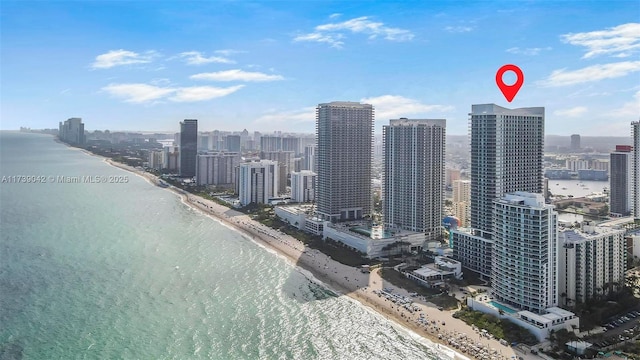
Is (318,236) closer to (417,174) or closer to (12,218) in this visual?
(417,174)

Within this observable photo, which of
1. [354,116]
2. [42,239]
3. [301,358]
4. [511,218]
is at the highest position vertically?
[354,116]

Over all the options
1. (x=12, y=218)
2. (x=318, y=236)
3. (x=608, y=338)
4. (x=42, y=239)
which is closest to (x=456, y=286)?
(x=608, y=338)

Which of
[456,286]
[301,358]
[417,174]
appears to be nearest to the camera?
[301,358]

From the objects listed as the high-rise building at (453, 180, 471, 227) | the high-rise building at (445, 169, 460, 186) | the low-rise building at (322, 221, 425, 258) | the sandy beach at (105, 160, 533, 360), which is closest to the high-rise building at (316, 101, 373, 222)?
the low-rise building at (322, 221, 425, 258)

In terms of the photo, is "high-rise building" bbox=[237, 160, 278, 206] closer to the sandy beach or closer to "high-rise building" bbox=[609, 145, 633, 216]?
the sandy beach

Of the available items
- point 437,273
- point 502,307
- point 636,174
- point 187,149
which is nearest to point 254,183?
point 437,273

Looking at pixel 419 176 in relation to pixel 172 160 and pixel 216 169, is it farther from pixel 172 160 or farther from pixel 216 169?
pixel 172 160
